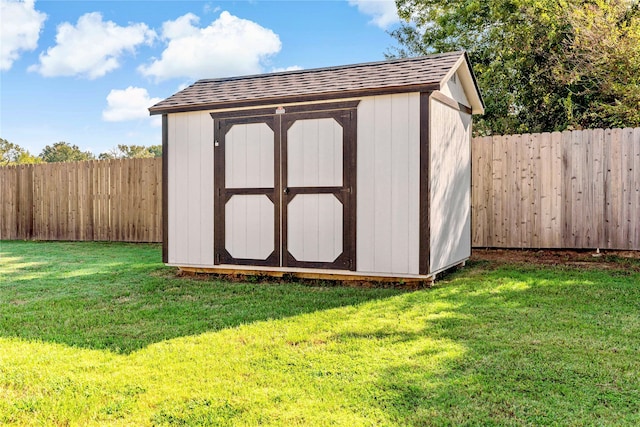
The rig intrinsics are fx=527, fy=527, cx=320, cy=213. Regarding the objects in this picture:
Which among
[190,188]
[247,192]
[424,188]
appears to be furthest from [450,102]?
[190,188]

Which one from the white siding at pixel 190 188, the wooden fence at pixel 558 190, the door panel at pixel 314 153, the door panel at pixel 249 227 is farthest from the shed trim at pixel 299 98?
the wooden fence at pixel 558 190

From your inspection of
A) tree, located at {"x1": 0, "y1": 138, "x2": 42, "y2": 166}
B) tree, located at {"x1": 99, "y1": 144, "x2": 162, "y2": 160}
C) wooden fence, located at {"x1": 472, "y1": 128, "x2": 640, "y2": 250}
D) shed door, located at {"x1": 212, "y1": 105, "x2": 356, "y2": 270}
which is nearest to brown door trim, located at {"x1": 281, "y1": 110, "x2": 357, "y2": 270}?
shed door, located at {"x1": 212, "y1": 105, "x2": 356, "y2": 270}

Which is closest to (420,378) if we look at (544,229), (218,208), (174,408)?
(174,408)

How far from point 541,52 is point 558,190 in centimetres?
461

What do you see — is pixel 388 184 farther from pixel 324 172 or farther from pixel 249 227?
pixel 249 227

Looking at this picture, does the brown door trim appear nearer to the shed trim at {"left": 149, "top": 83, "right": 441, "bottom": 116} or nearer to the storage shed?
the storage shed

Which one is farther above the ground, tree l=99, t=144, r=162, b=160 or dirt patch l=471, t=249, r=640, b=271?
tree l=99, t=144, r=162, b=160

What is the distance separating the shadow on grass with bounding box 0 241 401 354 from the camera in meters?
4.11

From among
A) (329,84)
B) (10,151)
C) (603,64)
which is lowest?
(329,84)

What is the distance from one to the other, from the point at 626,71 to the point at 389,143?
5.52 m

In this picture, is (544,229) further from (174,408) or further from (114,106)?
(114,106)

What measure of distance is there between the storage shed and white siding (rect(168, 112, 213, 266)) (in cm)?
1

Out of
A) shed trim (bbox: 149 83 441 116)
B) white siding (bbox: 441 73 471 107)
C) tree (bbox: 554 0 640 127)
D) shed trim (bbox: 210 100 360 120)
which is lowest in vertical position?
shed trim (bbox: 210 100 360 120)

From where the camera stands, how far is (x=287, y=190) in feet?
20.9
